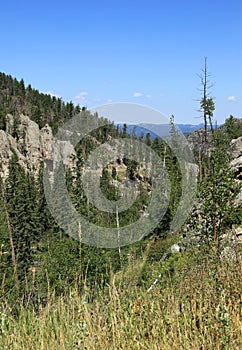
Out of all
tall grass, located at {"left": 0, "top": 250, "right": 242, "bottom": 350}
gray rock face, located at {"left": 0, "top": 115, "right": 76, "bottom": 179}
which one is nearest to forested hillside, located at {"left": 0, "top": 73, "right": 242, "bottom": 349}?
tall grass, located at {"left": 0, "top": 250, "right": 242, "bottom": 350}

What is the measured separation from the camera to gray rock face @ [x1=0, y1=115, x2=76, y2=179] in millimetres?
→ 85000

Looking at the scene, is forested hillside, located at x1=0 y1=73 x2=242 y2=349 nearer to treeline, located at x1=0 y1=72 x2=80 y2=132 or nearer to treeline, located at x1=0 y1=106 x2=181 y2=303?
treeline, located at x1=0 y1=106 x2=181 y2=303

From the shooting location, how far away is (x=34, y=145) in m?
91.6

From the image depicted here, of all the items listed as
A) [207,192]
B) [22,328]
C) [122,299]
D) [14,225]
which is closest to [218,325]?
[122,299]

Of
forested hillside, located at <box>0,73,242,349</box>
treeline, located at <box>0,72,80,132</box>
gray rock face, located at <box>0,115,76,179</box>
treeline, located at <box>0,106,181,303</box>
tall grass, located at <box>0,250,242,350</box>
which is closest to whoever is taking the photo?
tall grass, located at <box>0,250,242,350</box>

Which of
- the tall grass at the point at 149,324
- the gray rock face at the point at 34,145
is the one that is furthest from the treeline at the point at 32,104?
the tall grass at the point at 149,324

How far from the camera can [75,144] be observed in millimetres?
89125

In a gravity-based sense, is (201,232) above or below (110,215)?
above

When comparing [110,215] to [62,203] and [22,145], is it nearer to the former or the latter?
[62,203]

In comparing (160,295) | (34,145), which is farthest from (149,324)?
(34,145)

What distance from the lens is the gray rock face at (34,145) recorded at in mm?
85000

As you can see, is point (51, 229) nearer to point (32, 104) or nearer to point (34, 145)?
point (34, 145)

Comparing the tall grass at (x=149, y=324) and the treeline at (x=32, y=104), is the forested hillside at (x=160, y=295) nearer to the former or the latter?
the tall grass at (x=149, y=324)

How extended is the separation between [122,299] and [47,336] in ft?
2.72
